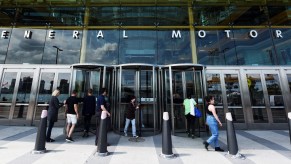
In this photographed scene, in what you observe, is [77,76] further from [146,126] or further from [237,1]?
[237,1]

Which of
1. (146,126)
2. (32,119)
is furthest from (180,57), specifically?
(32,119)

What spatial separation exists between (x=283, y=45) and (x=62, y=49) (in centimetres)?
1286

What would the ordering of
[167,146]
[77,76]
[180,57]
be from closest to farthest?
[167,146]
[77,76]
[180,57]

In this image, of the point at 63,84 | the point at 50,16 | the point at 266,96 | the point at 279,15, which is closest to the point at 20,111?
the point at 63,84

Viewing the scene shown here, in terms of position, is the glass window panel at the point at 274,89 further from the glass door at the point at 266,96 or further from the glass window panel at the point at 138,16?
the glass window panel at the point at 138,16

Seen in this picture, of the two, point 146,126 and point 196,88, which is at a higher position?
point 196,88

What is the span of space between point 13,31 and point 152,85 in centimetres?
921

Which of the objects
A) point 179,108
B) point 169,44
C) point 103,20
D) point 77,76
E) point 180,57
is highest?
point 103,20

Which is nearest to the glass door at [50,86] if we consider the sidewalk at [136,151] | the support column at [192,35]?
the sidewalk at [136,151]

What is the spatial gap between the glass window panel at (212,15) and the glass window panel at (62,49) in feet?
23.9

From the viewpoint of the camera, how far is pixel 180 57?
29.7ft

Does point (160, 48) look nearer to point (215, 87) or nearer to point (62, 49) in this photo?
point (215, 87)

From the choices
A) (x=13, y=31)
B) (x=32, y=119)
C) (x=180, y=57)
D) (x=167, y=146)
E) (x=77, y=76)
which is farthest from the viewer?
(x=13, y=31)

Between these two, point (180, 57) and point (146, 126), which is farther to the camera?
point (180, 57)
